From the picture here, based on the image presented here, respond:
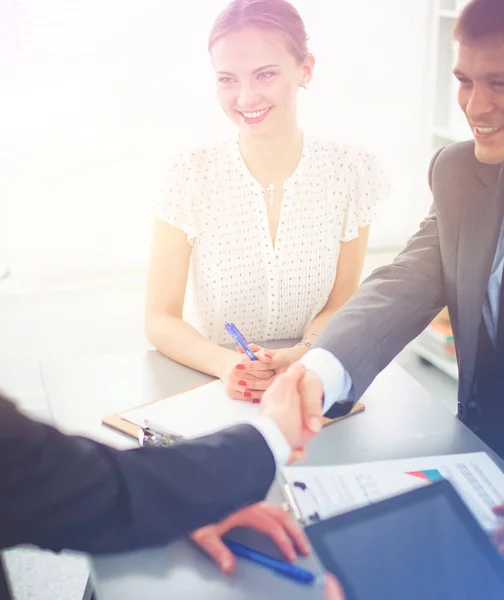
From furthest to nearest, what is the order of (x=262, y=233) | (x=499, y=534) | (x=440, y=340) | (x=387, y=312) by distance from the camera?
(x=440, y=340)
(x=262, y=233)
(x=387, y=312)
(x=499, y=534)

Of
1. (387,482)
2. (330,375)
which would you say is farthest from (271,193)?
(387,482)

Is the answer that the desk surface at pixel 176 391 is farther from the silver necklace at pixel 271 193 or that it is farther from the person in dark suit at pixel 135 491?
the silver necklace at pixel 271 193

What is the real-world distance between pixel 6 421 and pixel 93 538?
171 mm

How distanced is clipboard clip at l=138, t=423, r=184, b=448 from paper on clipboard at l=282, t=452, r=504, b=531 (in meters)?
0.19

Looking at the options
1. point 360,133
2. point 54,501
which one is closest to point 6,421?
point 54,501

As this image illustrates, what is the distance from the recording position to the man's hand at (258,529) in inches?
37.7

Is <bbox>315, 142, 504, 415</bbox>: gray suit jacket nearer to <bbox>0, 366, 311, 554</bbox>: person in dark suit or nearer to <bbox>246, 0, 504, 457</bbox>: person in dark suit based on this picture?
<bbox>246, 0, 504, 457</bbox>: person in dark suit

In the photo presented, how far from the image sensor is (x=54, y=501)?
0.83 meters

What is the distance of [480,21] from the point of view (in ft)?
4.43

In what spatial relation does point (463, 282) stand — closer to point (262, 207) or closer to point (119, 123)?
point (262, 207)

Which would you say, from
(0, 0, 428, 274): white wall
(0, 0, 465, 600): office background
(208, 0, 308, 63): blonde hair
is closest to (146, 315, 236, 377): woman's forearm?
(208, 0, 308, 63): blonde hair

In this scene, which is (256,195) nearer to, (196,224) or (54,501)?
(196,224)

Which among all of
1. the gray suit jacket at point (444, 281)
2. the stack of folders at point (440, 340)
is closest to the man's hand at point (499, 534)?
the gray suit jacket at point (444, 281)

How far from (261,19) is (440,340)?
175cm
